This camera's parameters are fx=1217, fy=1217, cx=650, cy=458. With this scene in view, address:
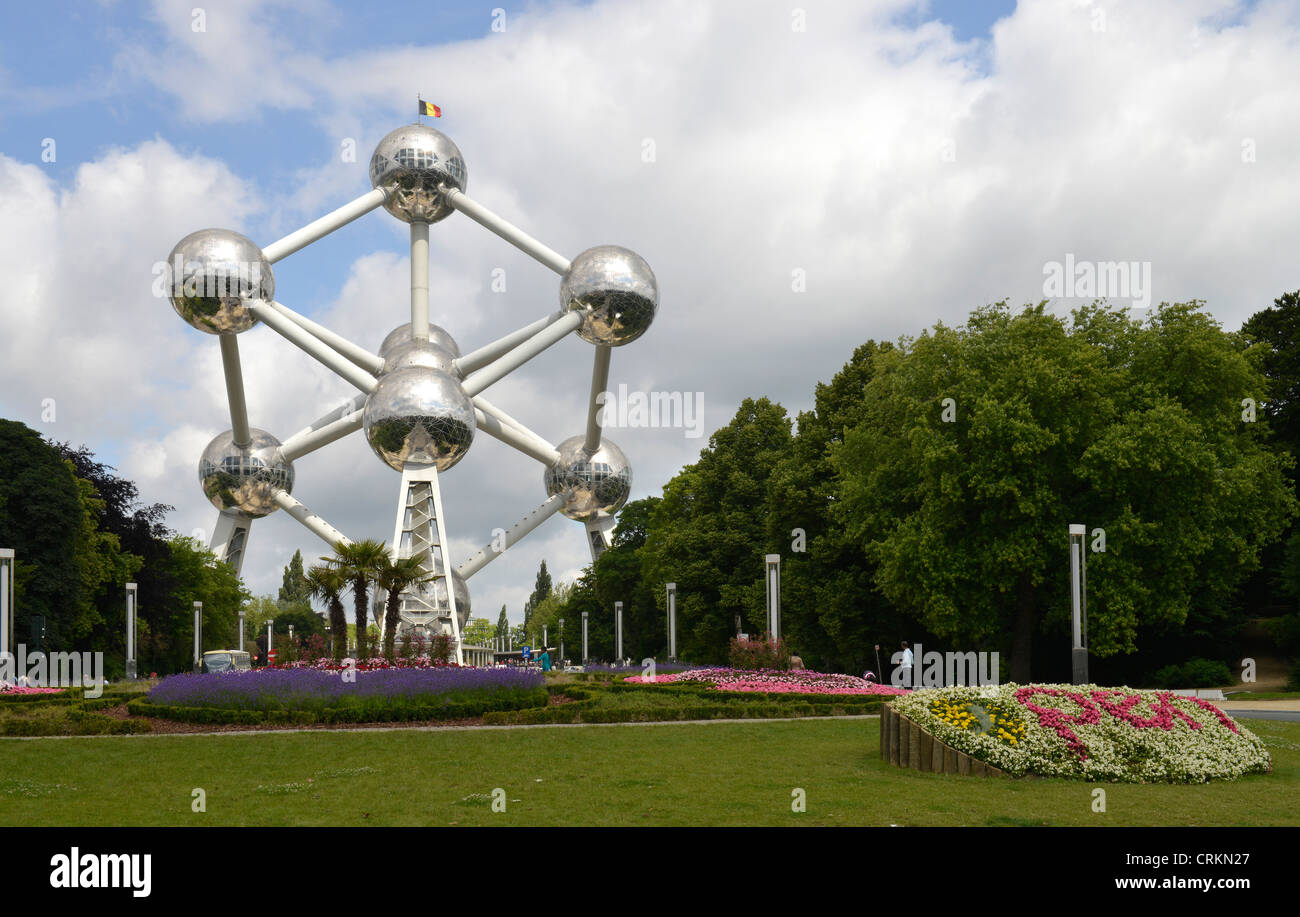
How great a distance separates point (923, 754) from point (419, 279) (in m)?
34.4

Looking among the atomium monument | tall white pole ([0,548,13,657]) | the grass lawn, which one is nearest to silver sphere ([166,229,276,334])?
the atomium monument

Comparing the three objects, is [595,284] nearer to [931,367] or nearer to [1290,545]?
[931,367]

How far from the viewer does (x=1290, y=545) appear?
32.2 meters

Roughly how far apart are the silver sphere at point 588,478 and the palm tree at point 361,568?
75.2 feet

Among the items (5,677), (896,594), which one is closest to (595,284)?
Result: (896,594)

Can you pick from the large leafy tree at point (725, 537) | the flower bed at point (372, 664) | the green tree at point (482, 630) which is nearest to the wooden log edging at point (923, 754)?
the flower bed at point (372, 664)

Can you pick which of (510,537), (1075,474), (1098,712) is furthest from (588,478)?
(1098,712)

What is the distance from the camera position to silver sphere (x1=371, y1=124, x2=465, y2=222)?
4188cm

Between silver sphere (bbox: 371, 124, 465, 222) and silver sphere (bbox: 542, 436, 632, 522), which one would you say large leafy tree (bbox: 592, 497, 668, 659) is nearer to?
silver sphere (bbox: 542, 436, 632, 522)

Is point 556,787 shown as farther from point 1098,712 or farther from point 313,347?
point 313,347

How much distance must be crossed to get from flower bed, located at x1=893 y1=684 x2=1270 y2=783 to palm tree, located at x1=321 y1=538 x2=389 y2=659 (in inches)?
566

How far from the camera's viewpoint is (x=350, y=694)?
61.0ft

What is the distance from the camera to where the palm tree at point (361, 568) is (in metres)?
24.7

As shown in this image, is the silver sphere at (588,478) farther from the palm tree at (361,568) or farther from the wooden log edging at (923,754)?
the wooden log edging at (923,754)
